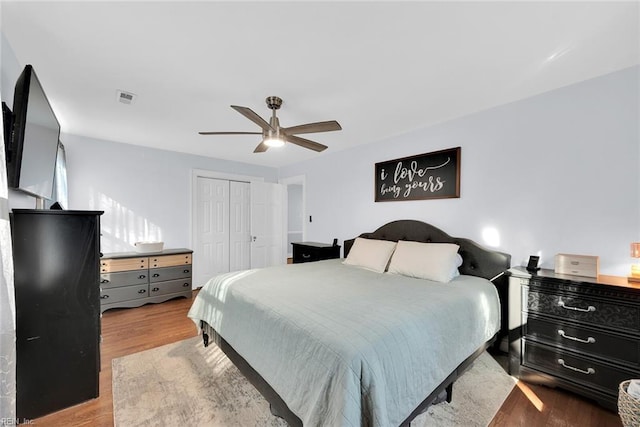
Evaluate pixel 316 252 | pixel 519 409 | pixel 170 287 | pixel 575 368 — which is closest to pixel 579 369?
pixel 575 368

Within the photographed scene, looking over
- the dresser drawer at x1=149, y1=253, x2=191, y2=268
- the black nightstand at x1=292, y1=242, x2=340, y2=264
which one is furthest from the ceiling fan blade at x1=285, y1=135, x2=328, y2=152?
the dresser drawer at x1=149, y1=253, x2=191, y2=268

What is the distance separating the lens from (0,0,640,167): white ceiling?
A: 1.46 meters

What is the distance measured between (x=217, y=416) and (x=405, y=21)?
8.92 ft

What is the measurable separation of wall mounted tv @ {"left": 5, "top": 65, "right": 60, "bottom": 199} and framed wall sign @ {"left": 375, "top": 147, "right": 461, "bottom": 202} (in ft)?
10.9

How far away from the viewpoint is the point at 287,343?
4.82 ft

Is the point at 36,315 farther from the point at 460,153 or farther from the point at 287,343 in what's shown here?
the point at 460,153

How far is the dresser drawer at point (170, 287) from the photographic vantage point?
384 cm

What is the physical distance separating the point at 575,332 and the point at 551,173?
1.31 meters

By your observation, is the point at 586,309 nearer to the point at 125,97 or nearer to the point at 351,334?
the point at 351,334

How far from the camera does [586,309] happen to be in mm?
1853

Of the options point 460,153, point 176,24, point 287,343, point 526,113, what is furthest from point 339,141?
point 287,343

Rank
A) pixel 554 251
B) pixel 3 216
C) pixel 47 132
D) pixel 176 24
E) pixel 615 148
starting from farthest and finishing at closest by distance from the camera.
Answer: pixel 554 251 → pixel 615 148 → pixel 47 132 → pixel 176 24 → pixel 3 216

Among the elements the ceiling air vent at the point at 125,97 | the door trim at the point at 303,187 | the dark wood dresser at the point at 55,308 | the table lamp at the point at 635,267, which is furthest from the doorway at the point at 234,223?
the table lamp at the point at 635,267

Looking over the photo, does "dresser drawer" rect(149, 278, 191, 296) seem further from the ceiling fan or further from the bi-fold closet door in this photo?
the ceiling fan
